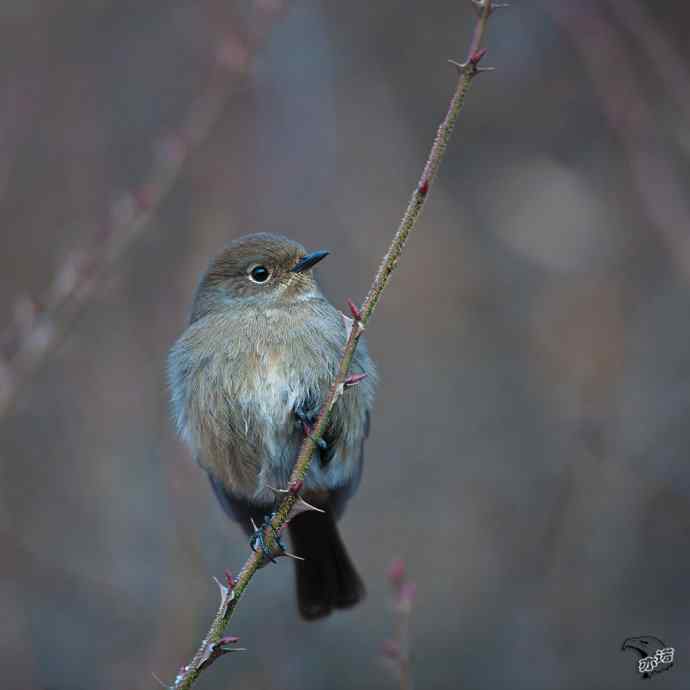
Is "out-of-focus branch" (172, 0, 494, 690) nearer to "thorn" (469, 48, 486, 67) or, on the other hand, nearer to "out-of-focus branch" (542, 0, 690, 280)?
"thorn" (469, 48, 486, 67)

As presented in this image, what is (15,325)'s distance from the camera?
13.5ft

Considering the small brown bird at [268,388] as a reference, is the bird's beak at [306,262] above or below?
above

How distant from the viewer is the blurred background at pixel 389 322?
5746 millimetres

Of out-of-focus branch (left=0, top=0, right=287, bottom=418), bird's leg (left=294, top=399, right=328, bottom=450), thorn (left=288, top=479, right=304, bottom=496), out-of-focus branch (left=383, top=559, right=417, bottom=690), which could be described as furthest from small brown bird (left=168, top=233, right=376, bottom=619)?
thorn (left=288, top=479, right=304, bottom=496)

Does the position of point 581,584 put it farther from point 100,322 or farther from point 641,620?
point 100,322

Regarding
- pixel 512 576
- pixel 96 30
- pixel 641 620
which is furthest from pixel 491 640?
pixel 96 30

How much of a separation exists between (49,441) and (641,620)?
4.18 metres

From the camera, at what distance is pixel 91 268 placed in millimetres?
4109

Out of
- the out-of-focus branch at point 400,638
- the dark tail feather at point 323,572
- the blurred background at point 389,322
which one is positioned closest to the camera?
the out-of-focus branch at point 400,638

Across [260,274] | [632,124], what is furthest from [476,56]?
[632,124]

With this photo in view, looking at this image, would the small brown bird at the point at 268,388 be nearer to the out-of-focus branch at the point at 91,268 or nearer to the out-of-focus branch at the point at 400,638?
the out-of-focus branch at the point at 91,268

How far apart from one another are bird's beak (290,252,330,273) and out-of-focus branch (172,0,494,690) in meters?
1.35

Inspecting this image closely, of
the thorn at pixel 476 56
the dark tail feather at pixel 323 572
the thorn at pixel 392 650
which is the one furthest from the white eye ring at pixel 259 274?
the thorn at pixel 476 56

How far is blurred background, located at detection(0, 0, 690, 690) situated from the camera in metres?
5.75
